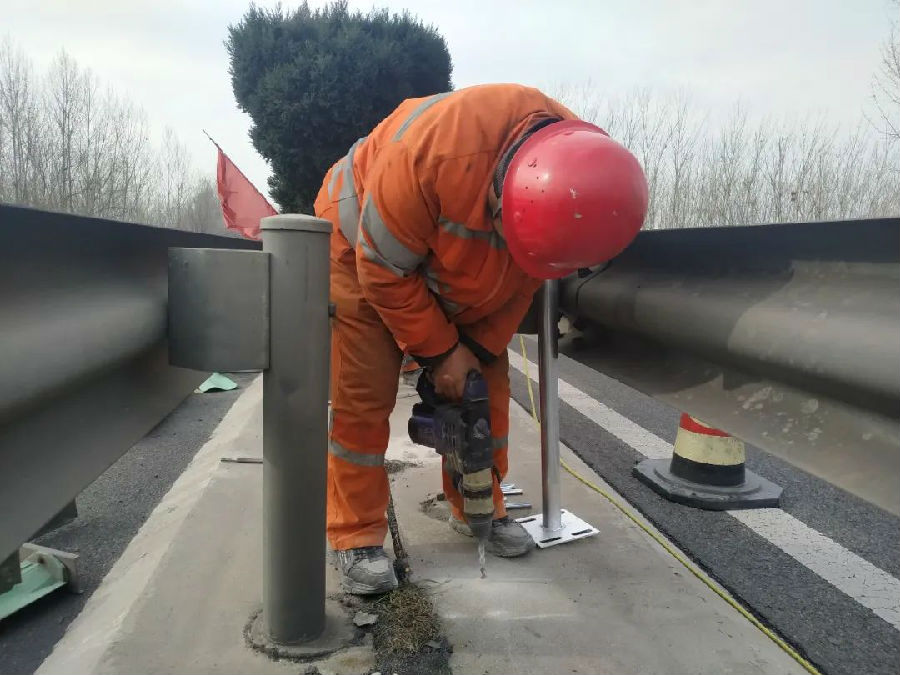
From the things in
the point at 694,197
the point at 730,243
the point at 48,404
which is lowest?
the point at 48,404

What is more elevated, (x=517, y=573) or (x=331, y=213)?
(x=331, y=213)

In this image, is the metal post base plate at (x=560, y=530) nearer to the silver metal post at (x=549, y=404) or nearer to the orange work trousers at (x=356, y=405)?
the silver metal post at (x=549, y=404)

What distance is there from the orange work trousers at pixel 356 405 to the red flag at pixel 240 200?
365 inches

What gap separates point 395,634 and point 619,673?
0.66m

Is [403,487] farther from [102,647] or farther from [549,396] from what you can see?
[102,647]

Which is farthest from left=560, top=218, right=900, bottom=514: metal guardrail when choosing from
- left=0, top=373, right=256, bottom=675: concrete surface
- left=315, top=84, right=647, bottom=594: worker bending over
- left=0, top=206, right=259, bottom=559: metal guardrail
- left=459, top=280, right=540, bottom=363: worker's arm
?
left=0, top=373, right=256, bottom=675: concrete surface

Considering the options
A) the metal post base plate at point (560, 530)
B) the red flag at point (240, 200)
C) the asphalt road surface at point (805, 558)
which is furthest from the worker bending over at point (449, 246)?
the red flag at point (240, 200)

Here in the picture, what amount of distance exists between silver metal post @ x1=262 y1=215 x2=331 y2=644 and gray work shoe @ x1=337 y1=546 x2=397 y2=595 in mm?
388

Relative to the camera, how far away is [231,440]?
151 inches

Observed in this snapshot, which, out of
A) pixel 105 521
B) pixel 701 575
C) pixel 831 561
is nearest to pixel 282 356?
pixel 701 575

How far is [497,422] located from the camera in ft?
8.58

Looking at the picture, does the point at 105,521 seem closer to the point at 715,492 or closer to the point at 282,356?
the point at 282,356

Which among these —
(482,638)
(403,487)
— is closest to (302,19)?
(403,487)

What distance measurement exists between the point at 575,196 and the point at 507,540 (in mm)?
1419
